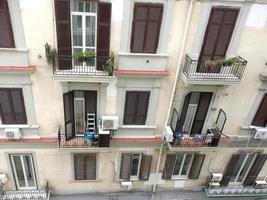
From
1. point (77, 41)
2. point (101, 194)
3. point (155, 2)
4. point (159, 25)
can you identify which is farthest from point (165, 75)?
point (101, 194)

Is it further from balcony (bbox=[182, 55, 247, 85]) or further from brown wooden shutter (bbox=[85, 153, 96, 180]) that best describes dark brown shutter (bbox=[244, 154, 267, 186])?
brown wooden shutter (bbox=[85, 153, 96, 180])

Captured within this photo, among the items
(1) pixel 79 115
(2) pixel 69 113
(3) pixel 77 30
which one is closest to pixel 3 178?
(2) pixel 69 113

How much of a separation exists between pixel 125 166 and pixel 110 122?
3788mm

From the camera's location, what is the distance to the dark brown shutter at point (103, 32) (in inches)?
411

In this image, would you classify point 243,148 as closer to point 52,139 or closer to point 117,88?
point 117,88

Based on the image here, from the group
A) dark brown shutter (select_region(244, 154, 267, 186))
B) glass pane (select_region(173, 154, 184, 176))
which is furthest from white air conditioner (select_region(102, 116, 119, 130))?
dark brown shutter (select_region(244, 154, 267, 186))

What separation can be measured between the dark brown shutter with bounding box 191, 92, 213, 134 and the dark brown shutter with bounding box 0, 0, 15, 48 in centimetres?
910

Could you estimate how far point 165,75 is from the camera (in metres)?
12.1

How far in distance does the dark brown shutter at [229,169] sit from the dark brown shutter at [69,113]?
9.43 meters

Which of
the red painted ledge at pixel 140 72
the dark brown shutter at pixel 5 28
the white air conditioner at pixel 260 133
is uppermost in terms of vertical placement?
the dark brown shutter at pixel 5 28

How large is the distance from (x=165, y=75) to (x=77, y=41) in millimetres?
4172

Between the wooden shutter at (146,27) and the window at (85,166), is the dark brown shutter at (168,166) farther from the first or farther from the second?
the wooden shutter at (146,27)

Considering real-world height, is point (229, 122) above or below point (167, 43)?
below

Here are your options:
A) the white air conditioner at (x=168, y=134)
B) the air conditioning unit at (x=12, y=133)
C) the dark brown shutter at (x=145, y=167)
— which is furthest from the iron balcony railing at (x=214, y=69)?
the air conditioning unit at (x=12, y=133)
